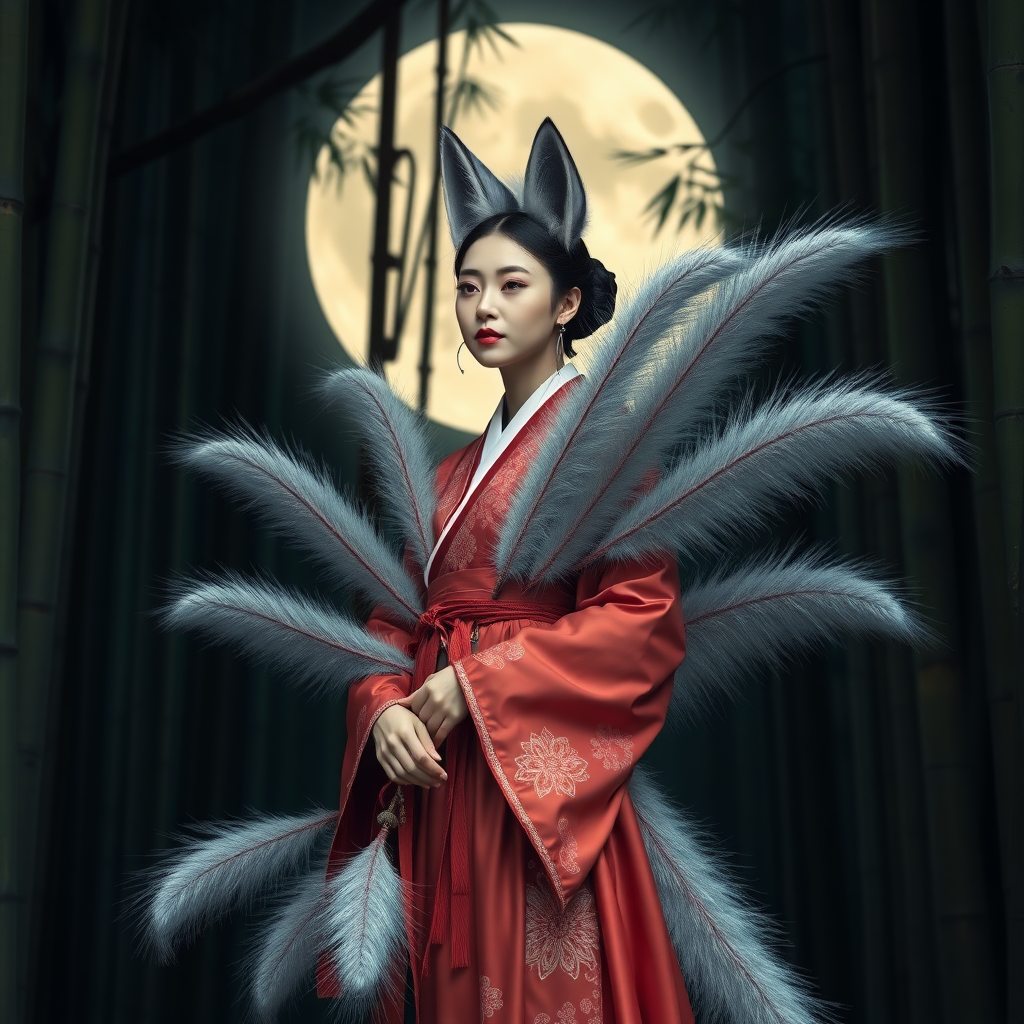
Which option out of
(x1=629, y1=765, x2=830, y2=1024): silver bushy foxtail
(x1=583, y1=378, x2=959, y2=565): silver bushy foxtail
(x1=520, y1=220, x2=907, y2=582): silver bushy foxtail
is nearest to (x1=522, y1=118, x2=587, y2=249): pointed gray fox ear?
(x1=520, y1=220, x2=907, y2=582): silver bushy foxtail

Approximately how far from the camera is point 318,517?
1664 mm

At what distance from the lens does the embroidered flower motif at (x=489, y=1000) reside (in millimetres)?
1355

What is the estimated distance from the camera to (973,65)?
1979 mm

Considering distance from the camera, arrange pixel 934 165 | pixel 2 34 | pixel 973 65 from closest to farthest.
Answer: pixel 2 34
pixel 973 65
pixel 934 165

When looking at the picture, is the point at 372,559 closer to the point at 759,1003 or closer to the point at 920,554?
the point at 759,1003

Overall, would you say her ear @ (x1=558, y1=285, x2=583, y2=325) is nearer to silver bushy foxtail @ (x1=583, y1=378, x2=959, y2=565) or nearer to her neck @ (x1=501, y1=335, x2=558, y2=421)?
her neck @ (x1=501, y1=335, x2=558, y2=421)

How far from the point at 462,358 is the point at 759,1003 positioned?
167cm

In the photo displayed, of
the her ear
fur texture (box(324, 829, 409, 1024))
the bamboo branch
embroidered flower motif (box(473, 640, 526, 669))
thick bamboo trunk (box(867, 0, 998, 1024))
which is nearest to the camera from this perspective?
fur texture (box(324, 829, 409, 1024))

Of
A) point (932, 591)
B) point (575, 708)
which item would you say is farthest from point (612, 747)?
point (932, 591)

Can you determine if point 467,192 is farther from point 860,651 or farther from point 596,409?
point 860,651

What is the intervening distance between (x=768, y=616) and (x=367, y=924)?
60cm

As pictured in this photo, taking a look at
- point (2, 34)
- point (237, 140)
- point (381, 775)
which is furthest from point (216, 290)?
point (381, 775)

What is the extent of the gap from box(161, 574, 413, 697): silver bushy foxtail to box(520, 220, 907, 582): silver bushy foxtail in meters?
0.24

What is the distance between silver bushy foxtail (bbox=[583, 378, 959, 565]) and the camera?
1.45 metres
